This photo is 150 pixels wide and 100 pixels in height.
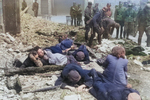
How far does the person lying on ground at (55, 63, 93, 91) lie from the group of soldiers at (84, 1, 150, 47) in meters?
4.22

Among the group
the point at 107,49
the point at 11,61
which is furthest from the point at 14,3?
the point at 107,49

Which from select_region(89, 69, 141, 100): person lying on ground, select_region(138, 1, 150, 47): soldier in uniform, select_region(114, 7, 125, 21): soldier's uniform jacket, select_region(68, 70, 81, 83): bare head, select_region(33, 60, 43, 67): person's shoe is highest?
select_region(114, 7, 125, 21): soldier's uniform jacket

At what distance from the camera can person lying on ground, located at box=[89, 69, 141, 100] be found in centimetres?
362

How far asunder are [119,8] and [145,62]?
20.6ft

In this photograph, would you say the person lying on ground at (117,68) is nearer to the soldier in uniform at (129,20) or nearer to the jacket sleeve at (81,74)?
the jacket sleeve at (81,74)

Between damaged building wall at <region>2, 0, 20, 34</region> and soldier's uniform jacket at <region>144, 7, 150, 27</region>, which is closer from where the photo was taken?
soldier's uniform jacket at <region>144, 7, 150, 27</region>

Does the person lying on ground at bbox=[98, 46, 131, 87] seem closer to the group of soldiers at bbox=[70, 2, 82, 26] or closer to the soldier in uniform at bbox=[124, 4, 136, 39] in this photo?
the soldier in uniform at bbox=[124, 4, 136, 39]

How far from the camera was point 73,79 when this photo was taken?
171 inches

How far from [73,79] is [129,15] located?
336 inches

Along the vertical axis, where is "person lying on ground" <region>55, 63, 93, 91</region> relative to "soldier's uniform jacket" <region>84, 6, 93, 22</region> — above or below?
below

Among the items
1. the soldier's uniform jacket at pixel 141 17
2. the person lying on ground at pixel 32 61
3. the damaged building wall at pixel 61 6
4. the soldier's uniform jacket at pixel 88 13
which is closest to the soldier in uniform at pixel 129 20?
the soldier's uniform jacket at pixel 141 17

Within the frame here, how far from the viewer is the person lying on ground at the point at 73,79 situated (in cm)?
438

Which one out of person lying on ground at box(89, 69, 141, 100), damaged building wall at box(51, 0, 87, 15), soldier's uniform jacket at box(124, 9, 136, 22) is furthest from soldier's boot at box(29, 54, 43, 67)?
damaged building wall at box(51, 0, 87, 15)

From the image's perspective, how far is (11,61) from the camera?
6.37 meters
